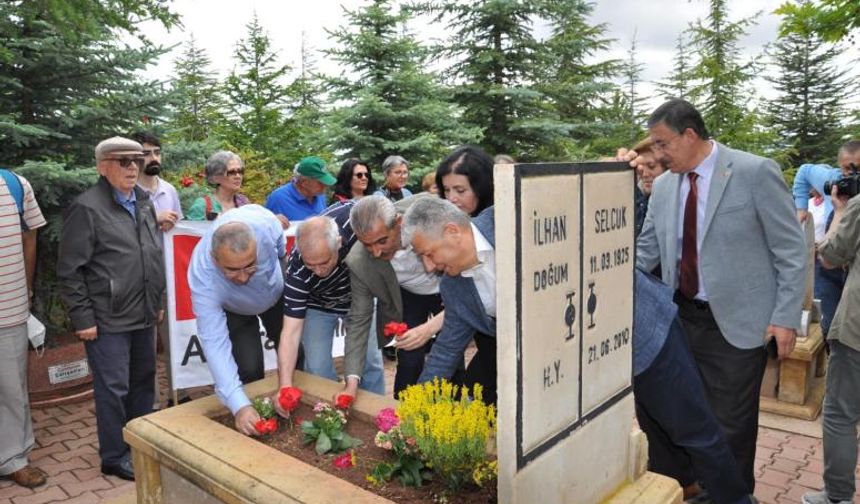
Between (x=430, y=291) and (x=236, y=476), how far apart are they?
5.88 feet

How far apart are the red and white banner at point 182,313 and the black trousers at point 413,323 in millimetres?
1557

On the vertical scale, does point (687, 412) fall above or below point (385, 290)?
below

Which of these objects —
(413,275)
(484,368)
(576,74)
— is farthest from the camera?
(576,74)

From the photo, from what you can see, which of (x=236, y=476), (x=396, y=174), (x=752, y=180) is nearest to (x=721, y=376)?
(x=752, y=180)

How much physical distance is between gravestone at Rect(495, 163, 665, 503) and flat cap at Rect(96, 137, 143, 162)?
296 cm

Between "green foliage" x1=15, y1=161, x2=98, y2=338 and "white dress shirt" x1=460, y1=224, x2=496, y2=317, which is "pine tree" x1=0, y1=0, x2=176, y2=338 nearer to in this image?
"green foliage" x1=15, y1=161, x2=98, y2=338

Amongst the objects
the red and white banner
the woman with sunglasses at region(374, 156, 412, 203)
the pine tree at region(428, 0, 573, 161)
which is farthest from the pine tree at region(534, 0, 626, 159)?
the red and white banner

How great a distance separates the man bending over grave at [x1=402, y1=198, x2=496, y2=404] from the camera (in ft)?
7.34

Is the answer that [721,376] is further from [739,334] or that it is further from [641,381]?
[641,381]

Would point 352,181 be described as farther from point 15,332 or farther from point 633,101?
point 633,101

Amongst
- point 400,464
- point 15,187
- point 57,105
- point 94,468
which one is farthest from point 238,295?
point 57,105

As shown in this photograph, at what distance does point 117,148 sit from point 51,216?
7.79ft

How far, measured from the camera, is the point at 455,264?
2.28 meters

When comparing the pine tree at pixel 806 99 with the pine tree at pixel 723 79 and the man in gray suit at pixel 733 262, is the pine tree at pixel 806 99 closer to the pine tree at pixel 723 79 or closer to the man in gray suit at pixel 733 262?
the pine tree at pixel 723 79
